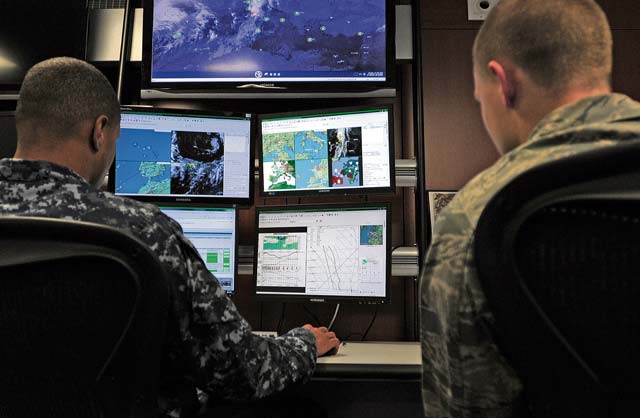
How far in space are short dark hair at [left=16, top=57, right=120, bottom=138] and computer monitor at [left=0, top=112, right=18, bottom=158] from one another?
85 centimetres

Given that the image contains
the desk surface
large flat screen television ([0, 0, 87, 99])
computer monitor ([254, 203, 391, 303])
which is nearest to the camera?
the desk surface

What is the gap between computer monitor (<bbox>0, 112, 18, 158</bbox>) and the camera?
196 centimetres

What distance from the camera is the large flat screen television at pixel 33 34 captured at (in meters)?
2.08

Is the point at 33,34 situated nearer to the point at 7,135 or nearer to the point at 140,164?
the point at 7,135

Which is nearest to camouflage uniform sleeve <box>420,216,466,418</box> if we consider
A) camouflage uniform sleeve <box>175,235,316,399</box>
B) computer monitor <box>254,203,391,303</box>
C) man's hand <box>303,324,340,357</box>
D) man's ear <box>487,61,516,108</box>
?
man's ear <box>487,61,516,108</box>

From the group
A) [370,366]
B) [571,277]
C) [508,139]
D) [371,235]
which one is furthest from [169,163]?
[571,277]

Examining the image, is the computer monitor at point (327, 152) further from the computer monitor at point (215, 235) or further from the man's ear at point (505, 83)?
the man's ear at point (505, 83)

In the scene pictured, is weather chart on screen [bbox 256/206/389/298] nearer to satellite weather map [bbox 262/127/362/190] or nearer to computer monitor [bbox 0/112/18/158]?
satellite weather map [bbox 262/127/362/190]

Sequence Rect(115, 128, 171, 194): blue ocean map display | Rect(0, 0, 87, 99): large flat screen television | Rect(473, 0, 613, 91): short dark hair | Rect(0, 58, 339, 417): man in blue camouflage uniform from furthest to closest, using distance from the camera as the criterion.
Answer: Rect(0, 0, 87, 99): large flat screen television < Rect(115, 128, 171, 194): blue ocean map display < Rect(0, 58, 339, 417): man in blue camouflage uniform < Rect(473, 0, 613, 91): short dark hair

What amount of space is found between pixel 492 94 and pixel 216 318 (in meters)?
0.59

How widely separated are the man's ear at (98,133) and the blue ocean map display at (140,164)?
28.6 inches

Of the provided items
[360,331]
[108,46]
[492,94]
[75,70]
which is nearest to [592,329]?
[492,94]

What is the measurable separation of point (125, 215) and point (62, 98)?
359mm

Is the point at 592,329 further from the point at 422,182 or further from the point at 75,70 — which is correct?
the point at 422,182
